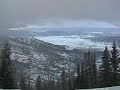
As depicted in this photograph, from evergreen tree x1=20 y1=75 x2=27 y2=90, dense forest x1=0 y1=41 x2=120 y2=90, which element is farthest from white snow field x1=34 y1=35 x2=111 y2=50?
evergreen tree x1=20 y1=75 x2=27 y2=90

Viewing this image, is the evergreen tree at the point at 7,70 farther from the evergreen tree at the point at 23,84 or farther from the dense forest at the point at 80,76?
the evergreen tree at the point at 23,84

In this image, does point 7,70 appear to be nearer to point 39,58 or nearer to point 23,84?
point 23,84

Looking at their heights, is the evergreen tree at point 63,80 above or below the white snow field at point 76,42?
below

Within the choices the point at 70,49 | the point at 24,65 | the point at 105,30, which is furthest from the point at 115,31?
the point at 24,65

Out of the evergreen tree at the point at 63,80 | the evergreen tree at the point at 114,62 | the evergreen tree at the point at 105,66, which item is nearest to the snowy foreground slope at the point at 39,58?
the evergreen tree at the point at 63,80

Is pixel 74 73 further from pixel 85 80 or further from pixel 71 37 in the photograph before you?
pixel 71 37

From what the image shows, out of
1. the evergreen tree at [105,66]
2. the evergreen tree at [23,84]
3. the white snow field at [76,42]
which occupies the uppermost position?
the white snow field at [76,42]

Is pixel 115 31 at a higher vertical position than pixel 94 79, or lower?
higher

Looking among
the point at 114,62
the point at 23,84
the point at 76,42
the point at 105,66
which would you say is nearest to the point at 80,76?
the point at 105,66
